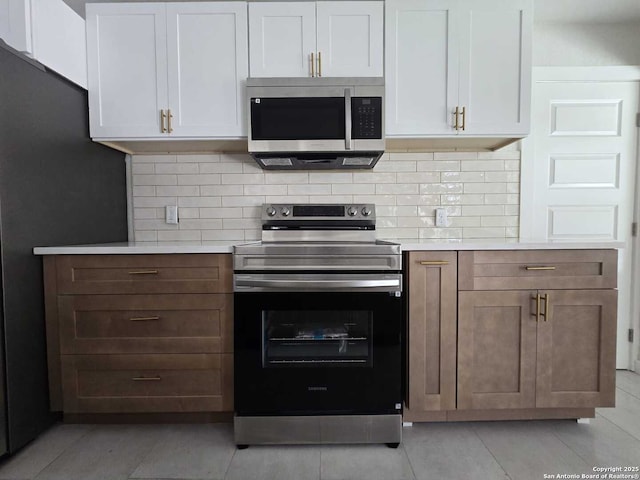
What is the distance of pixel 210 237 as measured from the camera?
2305 mm

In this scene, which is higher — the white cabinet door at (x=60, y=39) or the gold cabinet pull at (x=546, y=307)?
the white cabinet door at (x=60, y=39)

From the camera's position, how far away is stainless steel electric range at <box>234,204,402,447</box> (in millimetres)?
1572

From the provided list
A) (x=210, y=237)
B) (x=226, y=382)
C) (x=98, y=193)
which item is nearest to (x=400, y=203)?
(x=210, y=237)

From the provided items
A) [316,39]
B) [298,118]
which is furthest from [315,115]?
[316,39]

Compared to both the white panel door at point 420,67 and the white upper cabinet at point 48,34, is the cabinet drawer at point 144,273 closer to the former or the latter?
the white upper cabinet at point 48,34

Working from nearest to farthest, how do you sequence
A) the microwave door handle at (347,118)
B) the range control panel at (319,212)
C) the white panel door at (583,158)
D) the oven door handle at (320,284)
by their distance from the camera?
1. the oven door handle at (320,284)
2. the microwave door handle at (347,118)
3. the range control panel at (319,212)
4. the white panel door at (583,158)

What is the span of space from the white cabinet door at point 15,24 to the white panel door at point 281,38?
980mm

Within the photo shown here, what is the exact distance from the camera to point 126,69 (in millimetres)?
1916

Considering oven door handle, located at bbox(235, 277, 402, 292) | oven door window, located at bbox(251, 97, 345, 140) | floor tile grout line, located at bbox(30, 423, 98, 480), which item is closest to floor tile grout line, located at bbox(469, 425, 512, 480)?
oven door handle, located at bbox(235, 277, 402, 292)

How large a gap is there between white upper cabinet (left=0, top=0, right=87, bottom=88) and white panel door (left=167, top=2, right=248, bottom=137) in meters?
0.45

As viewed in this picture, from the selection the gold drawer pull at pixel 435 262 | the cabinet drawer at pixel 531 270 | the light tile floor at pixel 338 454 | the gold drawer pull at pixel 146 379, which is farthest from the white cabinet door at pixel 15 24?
the cabinet drawer at pixel 531 270

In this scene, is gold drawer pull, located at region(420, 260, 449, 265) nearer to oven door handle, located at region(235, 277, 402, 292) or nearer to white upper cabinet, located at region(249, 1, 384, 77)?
oven door handle, located at region(235, 277, 402, 292)

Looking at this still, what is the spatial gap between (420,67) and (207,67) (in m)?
1.14

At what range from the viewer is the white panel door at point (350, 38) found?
74.2 inches
